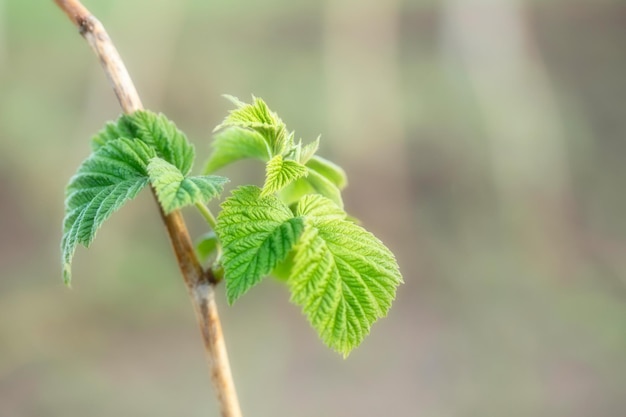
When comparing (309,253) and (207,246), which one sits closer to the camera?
(309,253)

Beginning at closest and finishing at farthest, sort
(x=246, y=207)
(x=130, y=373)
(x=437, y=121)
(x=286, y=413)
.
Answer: (x=246, y=207), (x=286, y=413), (x=130, y=373), (x=437, y=121)

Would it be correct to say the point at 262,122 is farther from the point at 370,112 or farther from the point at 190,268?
the point at 370,112

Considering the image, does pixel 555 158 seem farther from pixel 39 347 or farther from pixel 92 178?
pixel 92 178

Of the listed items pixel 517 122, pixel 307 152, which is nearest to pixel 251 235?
pixel 307 152

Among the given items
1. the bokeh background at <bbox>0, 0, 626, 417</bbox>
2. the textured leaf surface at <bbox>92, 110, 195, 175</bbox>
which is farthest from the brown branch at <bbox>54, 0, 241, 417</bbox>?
the bokeh background at <bbox>0, 0, 626, 417</bbox>

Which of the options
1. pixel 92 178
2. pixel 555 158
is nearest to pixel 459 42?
pixel 555 158
